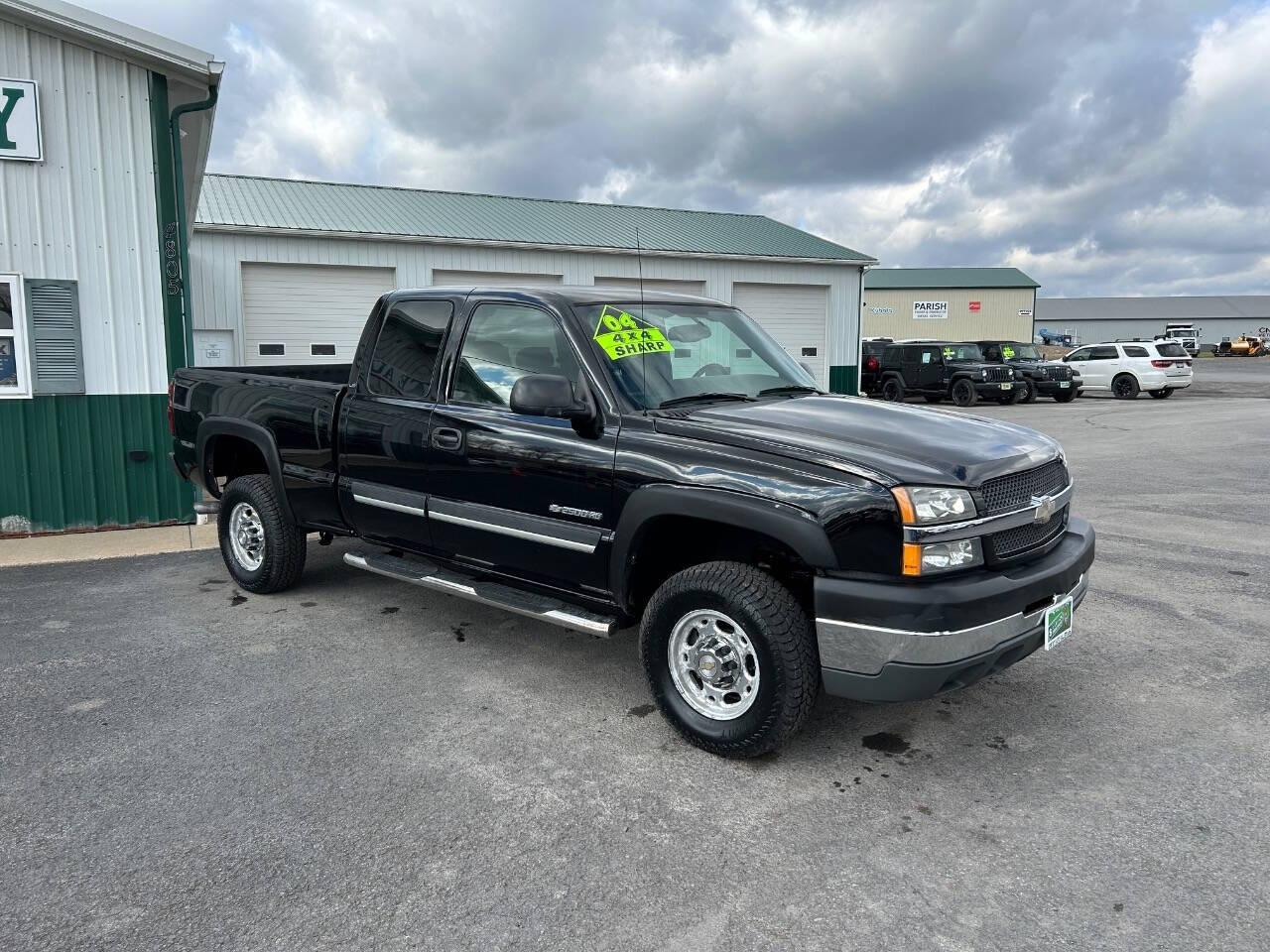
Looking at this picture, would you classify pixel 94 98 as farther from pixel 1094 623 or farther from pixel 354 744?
pixel 1094 623

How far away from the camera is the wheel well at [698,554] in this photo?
12.6ft

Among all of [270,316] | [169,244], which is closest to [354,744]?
[169,244]

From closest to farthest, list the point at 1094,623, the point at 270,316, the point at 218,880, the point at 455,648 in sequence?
1. the point at 218,880
2. the point at 455,648
3. the point at 1094,623
4. the point at 270,316

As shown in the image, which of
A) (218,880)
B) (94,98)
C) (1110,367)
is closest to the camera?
(218,880)

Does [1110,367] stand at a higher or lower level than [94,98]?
lower

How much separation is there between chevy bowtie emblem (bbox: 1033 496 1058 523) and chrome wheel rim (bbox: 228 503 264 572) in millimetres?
4654

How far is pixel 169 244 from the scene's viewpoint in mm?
8219

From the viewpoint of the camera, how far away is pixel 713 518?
3592 mm

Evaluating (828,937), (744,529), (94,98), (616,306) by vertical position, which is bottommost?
(828,937)

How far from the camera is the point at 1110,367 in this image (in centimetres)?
2714

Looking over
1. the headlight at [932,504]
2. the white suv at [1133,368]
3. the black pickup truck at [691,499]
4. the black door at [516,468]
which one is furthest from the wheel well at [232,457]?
the white suv at [1133,368]

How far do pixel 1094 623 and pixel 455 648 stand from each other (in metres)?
3.64

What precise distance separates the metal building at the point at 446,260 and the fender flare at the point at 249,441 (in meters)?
5.41

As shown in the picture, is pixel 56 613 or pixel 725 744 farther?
pixel 56 613
